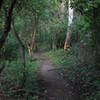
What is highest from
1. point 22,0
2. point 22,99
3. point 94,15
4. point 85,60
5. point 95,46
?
point 22,0

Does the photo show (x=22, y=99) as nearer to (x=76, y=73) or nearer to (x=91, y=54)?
(x=76, y=73)

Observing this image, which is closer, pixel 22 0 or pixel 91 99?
pixel 91 99

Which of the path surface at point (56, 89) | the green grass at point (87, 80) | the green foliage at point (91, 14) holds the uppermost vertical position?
the green foliage at point (91, 14)

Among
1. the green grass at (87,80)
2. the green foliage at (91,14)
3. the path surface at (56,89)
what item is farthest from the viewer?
the green foliage at (91,14)

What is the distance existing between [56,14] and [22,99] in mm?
14598

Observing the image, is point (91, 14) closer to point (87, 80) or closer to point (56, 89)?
point (87, 80)

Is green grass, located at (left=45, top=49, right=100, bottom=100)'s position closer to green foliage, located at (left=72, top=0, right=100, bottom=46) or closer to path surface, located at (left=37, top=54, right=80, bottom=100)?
path surface, located at (left=37, top=54, right=80, bottom=100)

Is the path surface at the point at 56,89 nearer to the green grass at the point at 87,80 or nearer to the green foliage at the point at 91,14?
the green grass at the point at 87,80

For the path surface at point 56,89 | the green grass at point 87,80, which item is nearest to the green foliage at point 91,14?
the green grass at point 87,80

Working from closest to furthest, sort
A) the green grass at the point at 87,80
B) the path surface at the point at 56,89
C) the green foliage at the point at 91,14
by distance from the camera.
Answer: the green grass at the point at 87,80, the path surface at the point at 56,89, the green foliage at the point at 91,14

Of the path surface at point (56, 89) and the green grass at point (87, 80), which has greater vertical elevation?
the green grass at point (87, 80)

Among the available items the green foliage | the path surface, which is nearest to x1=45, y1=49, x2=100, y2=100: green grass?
the path surface

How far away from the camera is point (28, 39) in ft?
49.4

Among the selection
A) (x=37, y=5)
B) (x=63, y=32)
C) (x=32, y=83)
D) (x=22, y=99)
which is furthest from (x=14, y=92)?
(x=63, y=32)
